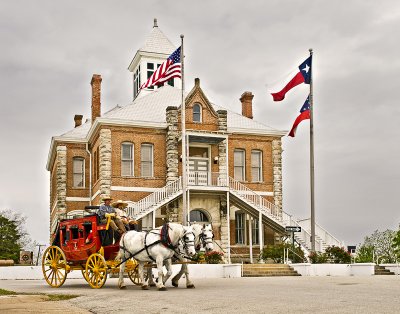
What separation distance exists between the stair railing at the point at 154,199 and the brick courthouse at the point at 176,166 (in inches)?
2.2

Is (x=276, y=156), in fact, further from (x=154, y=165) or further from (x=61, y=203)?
(x=61, y=203)

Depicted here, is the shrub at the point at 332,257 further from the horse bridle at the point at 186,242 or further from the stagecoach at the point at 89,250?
the horse bridle at the point at 186,242

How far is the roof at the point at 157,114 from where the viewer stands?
1479 inches

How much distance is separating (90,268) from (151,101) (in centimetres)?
2352

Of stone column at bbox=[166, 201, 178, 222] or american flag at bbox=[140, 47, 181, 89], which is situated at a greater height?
american flag at bbox=[140, 47, 181, 89]

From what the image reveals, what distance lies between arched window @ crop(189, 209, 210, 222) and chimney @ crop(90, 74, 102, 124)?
28.0 ft

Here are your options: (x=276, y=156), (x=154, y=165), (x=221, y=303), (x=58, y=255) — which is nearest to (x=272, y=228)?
(x=276, y=156)

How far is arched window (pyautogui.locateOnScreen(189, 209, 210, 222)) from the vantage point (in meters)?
37.2

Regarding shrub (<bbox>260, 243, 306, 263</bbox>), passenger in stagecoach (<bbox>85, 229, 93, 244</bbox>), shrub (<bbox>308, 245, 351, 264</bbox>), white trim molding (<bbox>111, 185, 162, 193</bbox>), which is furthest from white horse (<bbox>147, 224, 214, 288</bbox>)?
white trim molding (<bbox>111, 185, 162, 193</bbox>)

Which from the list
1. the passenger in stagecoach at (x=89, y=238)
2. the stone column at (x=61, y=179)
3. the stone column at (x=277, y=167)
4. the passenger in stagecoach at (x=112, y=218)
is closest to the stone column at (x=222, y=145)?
the stone column at (x=277, y=167)

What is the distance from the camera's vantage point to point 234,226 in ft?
126

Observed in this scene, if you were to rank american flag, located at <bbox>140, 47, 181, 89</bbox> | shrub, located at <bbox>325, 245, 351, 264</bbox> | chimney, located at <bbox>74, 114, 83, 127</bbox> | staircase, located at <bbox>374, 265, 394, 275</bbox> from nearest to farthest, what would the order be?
1. staircase, located at <bbox>374, 265, 394, 275</bbox>
2. shrub, located at <bbox>325, 245, 351, 264</bbox>
3. american flag, located at <bbox>140, 47, 181, 89</bbox>
4. chimney, located at <bbox>74, 114, 83, 127</bbox>

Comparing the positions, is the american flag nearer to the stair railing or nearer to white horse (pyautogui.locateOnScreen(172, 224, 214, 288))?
the stair railing

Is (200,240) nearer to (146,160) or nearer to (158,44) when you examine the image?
(146,160)
